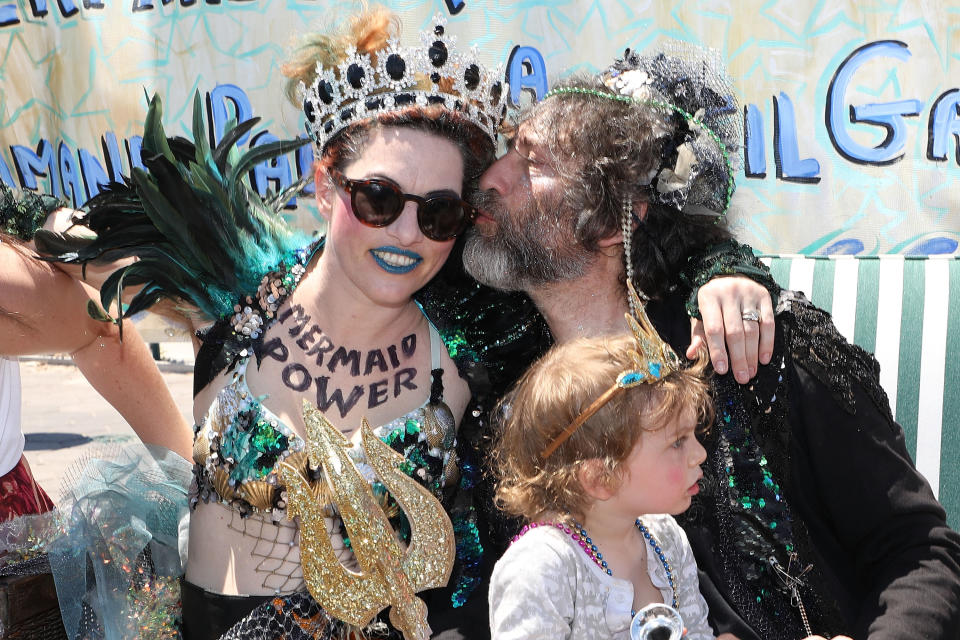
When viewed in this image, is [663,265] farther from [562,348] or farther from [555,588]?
[555,588]

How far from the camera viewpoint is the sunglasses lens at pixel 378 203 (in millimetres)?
1878

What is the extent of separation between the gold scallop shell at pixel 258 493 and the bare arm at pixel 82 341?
0.68 m

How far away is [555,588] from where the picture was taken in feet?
5.00

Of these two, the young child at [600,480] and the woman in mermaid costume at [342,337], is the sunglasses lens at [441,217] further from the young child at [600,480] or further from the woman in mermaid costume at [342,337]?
the young child at [600,480]

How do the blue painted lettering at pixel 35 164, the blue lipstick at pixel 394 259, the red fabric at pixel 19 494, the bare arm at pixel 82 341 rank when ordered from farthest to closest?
the blue painted lettering at pixel 35 164, the red fabric at pixel 19 494, the bare arm at pixel 82 341, the blue lipstick at pixel 394 259

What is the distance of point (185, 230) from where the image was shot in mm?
2160

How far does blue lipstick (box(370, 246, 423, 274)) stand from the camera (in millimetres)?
1929

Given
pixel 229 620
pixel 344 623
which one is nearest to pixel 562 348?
pixel 344 623

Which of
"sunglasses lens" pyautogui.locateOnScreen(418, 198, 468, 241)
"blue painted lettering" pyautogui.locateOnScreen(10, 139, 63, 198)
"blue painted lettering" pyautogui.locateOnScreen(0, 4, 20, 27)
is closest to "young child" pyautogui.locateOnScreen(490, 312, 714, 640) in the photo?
"sunglasses lens" pyautogui.locateOnScreen(418, 198, 468, 241)

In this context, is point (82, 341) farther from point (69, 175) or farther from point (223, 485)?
point (69, 175)

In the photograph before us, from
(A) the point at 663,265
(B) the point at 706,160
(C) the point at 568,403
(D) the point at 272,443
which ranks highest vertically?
(B) the point at 706,160

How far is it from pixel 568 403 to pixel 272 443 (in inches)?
26.5

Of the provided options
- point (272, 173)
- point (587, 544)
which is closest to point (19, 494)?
point (587, 544)

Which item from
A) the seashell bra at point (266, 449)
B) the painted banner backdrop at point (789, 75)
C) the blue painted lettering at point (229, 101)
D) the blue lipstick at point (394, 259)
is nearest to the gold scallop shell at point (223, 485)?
the seashell bra at point (266, 449)
